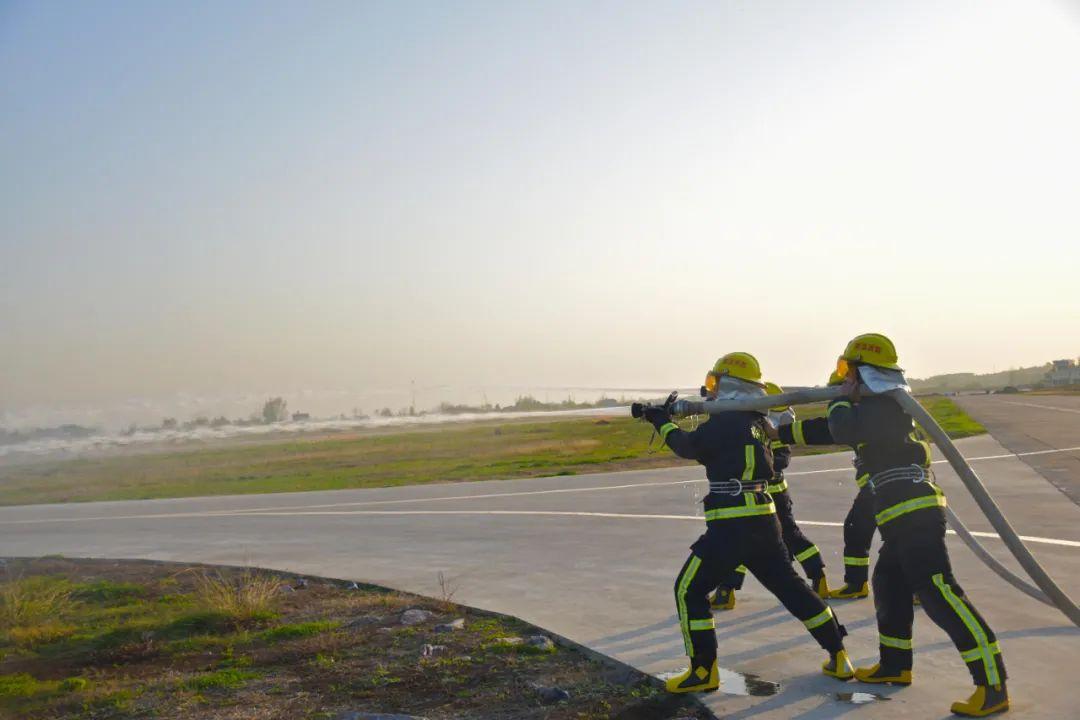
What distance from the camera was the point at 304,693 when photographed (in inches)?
237

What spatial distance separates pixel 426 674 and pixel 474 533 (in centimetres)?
709

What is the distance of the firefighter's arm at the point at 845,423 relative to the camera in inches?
211

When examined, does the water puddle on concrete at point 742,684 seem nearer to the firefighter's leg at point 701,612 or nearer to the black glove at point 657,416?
the firefighter's leg at point 701,612

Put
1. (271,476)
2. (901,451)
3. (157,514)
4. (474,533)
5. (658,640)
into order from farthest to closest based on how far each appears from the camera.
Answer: (271,476) → (157,514) → (474,533) → (658,640) → (901,451)

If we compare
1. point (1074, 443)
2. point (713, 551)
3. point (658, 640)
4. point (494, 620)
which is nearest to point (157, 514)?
point (494, 620)

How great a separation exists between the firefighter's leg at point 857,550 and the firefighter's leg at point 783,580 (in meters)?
2.39

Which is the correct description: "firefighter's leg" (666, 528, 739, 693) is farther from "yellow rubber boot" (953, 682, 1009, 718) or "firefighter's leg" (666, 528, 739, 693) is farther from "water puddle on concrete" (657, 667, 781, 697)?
"yellow rubber boot" (953, 682, 1009, 718)

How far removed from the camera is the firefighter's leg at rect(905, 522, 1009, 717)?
4.77 metres

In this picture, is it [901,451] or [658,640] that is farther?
[658,640]

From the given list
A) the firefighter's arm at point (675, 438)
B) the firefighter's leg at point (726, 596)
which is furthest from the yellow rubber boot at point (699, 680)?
the firefighter's leg at point (726, 596)

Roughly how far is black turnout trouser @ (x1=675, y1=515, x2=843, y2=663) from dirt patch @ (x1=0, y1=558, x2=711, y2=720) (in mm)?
446

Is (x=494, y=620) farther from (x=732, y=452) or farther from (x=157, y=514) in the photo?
(x=157, y=514)

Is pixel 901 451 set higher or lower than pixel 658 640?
higher

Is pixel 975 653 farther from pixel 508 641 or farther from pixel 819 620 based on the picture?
pixel 508 641
